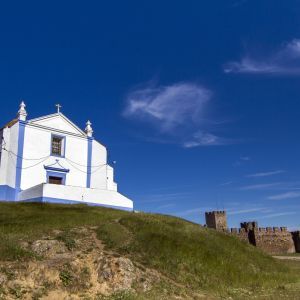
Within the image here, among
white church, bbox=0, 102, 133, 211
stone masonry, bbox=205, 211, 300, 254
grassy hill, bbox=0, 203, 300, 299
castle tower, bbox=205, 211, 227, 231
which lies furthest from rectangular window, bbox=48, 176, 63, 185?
castle tower, bbox=205, 211, 227, 231

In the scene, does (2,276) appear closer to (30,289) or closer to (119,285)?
(30,289)

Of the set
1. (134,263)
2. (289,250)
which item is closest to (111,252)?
(134,263)

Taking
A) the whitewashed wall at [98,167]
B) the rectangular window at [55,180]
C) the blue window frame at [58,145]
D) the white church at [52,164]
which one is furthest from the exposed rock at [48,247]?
the whitewashed wall at [98,167]

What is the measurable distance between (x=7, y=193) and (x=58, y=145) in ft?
23.3

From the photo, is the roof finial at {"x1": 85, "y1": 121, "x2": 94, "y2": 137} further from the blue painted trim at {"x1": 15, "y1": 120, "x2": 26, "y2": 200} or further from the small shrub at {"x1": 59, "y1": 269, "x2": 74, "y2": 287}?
the small shrub at {"x1": 59, "y1": 269, "x2": 74, "y2": 287}

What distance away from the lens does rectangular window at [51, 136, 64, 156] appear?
123ft

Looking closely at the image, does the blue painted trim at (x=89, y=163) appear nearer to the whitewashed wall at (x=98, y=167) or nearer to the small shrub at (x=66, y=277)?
the whitewashed wall at (x=98, y=167)

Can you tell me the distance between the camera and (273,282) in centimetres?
2009

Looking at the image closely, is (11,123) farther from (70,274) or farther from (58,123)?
(70,274)

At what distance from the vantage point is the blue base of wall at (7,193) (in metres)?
33.0

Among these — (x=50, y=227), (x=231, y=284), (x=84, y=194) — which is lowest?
(x=231, y=284)

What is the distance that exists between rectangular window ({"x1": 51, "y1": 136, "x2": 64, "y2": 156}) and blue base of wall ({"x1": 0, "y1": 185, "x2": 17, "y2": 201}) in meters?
5.64

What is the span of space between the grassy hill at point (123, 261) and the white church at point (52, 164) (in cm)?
681

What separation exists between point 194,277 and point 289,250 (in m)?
46.4
